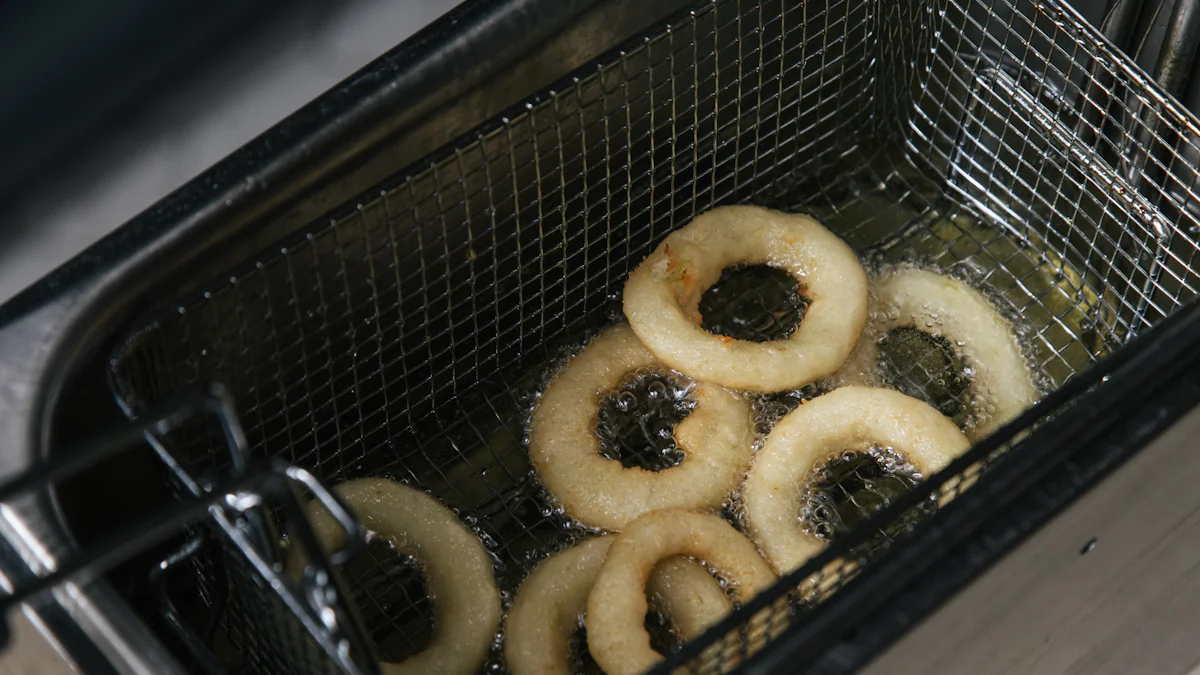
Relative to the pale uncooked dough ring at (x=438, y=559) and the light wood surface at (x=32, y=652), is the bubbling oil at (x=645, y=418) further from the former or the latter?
the light wood surface at (x=32, y=652)

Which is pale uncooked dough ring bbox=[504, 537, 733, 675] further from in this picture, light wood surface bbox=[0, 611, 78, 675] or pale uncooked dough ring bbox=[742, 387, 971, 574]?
light wood surface bbox=[0, 611, 78, 675]

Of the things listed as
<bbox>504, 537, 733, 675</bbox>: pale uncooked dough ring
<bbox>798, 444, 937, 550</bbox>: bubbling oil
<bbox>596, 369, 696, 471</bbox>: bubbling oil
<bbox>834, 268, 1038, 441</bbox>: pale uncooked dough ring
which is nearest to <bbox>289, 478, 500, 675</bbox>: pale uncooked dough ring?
<bbox>504, 537, 733, 675</bbox>: pale uncooked dough ring

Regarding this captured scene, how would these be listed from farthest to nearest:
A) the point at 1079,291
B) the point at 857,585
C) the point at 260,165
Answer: the point at 1079,291
the point at 260,165
the point at 857,585

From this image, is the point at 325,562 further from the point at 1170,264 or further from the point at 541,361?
the point at 1170,264

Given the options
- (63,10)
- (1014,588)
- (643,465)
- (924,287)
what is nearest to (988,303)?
(924,287)

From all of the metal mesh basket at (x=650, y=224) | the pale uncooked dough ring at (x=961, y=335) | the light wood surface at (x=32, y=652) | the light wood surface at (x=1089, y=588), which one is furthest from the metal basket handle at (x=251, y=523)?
the pale uncooked dough ring at (x=961, y=335)

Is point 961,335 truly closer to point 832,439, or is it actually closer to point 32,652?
point 832,439
